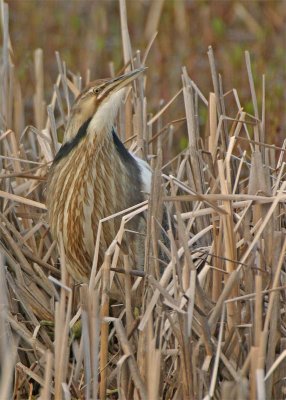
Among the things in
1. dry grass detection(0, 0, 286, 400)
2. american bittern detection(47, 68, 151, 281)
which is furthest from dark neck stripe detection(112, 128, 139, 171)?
dry grass detection(0, 0, 286, 400)

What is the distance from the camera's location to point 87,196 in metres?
3.35

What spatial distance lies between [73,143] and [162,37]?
12.3ft

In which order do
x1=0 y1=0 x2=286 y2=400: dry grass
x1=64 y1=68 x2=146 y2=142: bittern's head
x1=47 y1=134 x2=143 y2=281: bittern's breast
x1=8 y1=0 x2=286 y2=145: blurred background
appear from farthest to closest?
x1=8 y1=0 x2=286 y2=145: blurred background → x1=47 y1=134 x2=143 y2=281: bittern's breast → x1=64 y1=68 x2=146 y2=142: bittern's head → x1=0 y1=0 x2=286 y2=400: dry grass

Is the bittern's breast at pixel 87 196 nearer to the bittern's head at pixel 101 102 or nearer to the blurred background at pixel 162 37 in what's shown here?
the bittern's head at pixel 101 102

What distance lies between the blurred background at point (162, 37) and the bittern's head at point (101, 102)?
275 cm

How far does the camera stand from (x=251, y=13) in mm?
7445

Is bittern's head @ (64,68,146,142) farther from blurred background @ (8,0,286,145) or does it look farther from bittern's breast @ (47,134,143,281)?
blurred background @ (8,0,286,145)

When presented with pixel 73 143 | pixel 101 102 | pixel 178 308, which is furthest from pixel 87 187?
pixel 178 308

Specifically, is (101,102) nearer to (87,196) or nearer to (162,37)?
(87,196)

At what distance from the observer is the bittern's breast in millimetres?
3326

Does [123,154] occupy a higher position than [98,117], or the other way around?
[98,117]

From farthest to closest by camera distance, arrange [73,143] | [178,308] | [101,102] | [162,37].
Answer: [162,37] → [73,143] → [101,102] → [178,308]

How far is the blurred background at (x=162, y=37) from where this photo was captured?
6.41m

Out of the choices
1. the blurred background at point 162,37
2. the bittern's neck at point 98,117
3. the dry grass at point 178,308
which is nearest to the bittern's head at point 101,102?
the bittern's neck at point 98,117
